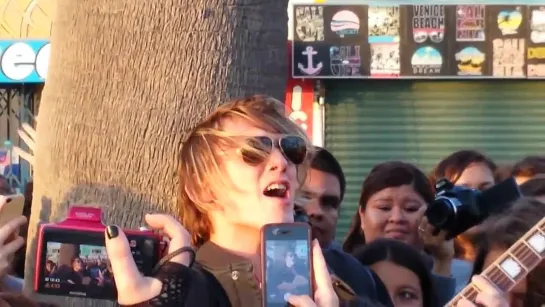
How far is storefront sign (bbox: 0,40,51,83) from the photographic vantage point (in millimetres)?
11070

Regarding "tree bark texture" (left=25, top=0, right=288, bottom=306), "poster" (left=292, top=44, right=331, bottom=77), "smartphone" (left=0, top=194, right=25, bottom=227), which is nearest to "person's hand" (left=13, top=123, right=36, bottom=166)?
"tree bark texture" (left=25, top=0, right=288, bottom=306)

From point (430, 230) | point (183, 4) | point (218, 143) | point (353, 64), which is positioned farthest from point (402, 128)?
point (218, 143)

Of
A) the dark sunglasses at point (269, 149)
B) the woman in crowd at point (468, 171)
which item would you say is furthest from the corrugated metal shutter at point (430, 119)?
the dark sunglasses at point (269, 149)

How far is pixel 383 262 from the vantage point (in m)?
3.30

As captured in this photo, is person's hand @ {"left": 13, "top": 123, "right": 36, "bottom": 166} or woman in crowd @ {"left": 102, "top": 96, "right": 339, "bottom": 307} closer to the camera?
woman in crowd @ {"left": 102, "top": 96, "right": 339, "bottom": 307}

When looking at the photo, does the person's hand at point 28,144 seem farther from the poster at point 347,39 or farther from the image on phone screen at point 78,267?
the poster at point 347,39

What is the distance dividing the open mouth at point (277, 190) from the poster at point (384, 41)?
900 cm

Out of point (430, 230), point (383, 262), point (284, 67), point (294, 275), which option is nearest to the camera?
point (294, 275)

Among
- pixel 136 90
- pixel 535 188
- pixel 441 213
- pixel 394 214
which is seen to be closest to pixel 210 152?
pixel 136 90

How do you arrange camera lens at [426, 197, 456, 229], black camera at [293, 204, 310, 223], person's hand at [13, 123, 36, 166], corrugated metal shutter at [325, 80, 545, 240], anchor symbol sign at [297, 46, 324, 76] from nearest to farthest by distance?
black camera at [293, 204, 310, 223], camera lens at [426, 197, 456, 229], person's hand at [13, 123, 36, 166], anchor symbol sign at [297, 46, 324, 76], corrugated metal shutter at [325, 80, 545, 240]

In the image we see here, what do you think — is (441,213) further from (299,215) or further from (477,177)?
(477,177)

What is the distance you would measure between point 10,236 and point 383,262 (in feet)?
4.09

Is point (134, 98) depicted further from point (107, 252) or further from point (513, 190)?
point (513, 190)

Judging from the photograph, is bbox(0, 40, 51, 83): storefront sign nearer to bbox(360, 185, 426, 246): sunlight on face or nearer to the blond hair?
bbox(360, 185, 426, 246): sunlight on face
